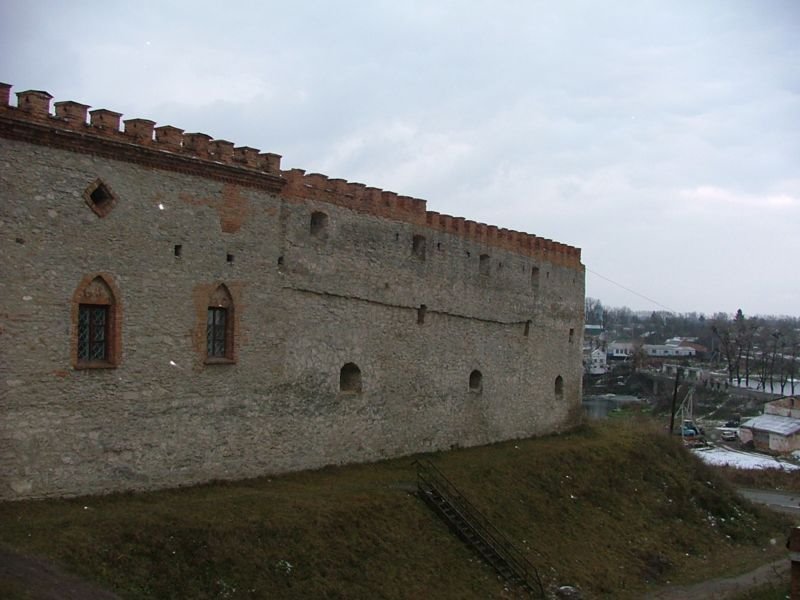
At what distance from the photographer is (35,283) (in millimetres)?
15195

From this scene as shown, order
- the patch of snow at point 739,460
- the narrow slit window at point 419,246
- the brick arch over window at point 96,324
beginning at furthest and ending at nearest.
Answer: the patch of snow at point 739,460
the narrow slit window at point 419,246
the brick arch over window at point 96,324

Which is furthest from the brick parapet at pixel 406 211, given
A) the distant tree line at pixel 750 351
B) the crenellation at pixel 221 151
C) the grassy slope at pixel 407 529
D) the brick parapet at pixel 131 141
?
the distant tree line at pixel 750 351

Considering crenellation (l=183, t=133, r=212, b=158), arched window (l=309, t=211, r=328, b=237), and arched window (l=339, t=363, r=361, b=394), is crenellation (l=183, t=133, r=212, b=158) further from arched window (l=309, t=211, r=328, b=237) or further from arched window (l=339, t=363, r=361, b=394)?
arched window (l=339, t=363, r=361, b=394)

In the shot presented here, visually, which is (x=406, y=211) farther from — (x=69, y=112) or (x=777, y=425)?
(x=777, y=425)

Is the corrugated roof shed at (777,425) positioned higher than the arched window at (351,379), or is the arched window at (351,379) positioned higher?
the arched window at (351,379)

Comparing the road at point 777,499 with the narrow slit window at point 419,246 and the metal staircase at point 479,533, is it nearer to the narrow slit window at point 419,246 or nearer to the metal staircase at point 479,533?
the metal staircase at point 479,533

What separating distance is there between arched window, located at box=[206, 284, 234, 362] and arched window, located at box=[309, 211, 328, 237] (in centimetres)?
355

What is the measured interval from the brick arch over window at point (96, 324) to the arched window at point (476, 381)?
546 inches

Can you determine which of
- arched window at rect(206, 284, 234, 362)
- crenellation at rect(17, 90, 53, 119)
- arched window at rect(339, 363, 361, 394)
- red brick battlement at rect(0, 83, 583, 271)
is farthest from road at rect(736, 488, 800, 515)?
Result: crenellation at rect(17, 90, 53, 119)

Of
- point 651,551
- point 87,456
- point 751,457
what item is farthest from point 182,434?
point 751,457

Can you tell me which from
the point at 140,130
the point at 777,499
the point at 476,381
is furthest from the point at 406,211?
the point at 777,499

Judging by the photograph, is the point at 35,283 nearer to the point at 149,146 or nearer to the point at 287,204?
the point at 149,146

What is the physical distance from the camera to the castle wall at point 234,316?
15242 mm

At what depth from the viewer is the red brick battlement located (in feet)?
49.6
